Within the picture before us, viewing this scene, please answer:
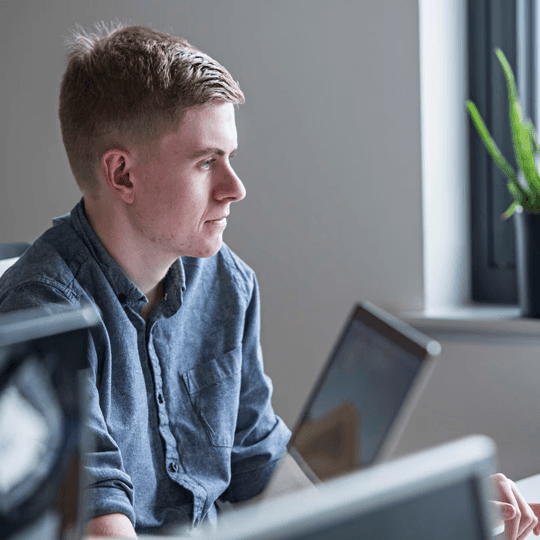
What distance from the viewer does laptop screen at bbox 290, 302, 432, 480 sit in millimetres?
559

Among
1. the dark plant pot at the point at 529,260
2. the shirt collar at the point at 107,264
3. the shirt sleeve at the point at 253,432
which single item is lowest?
the shirt sleeve at the point at 253,432

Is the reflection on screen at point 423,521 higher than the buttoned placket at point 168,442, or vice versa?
the reflection on screen at point 423,521

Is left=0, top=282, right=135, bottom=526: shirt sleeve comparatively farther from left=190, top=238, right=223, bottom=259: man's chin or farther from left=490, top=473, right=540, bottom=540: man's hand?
left=490, top=473, right=540, bottom=540: man's hand

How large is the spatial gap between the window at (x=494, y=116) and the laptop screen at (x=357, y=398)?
1.13m

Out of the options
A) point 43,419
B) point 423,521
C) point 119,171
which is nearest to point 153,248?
point 119,171

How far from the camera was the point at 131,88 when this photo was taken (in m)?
0.95

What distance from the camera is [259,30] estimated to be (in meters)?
1.70

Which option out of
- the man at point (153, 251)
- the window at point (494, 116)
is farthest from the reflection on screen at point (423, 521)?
the window at point (494, 116)

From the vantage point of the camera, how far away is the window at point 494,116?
5.54 feet

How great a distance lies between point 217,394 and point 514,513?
0.44 metres

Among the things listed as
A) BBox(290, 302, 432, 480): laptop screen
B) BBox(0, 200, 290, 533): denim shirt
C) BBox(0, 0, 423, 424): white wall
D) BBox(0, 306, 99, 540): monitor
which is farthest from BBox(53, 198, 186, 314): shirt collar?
BBox(0, 0, 423, 424): white wall

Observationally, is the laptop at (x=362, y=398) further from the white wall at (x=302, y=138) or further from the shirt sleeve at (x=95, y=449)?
the white wall at (x=302, y=138)

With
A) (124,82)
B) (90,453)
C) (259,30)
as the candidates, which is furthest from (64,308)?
(259,30)

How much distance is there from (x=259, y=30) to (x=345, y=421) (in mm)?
1273
